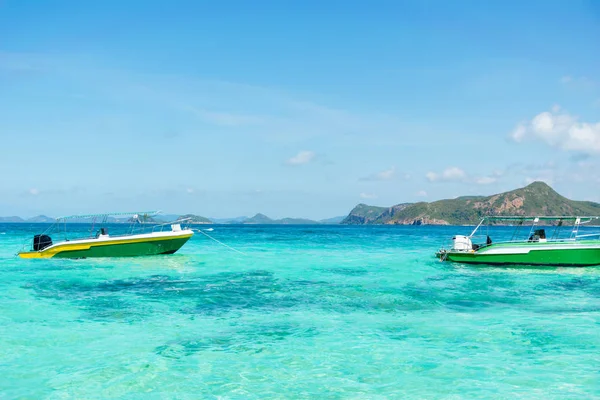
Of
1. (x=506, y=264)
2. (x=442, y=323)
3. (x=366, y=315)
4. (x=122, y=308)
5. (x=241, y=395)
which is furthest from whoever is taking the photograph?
(x=506, y=264)

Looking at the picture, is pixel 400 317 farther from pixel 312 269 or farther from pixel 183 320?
pixel 312 269

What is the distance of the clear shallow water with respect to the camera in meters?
10.4

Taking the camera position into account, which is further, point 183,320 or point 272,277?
point 272,277

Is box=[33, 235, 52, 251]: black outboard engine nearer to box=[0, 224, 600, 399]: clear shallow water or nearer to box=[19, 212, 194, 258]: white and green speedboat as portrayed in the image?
box=[19, 212, 194, 258]: white and green speedboat

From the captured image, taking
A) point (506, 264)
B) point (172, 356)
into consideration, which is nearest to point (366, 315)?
point (172, 356)

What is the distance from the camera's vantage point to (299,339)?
45.7 feet

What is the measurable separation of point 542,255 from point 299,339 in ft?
79.9

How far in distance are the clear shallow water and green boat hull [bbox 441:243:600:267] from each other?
18.4ft

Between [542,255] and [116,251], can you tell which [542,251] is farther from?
[116,251]

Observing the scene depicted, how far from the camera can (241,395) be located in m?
9.91

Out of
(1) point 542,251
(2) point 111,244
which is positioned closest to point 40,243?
(2) point 111,244

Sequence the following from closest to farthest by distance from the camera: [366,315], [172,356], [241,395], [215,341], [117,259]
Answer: [241,395] < [172,356] < [215,341] < [366,315] < [117,259]

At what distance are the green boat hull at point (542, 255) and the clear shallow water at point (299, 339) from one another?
5608 millimetres

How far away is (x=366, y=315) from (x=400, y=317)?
1.23m
